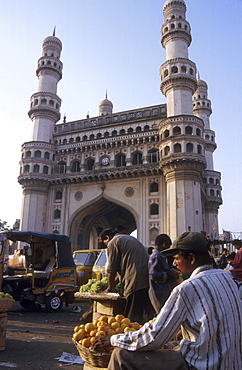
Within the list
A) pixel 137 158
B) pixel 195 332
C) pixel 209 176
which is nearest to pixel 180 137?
pixel 137 158

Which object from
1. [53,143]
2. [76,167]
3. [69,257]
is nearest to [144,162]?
[76,167]

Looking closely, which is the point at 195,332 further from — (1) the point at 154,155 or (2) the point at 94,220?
(2) the point at 94,220

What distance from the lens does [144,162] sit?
2561 cm

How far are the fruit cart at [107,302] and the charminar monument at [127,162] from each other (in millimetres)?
17196

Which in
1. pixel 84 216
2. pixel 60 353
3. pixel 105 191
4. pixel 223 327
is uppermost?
pixel 105 191

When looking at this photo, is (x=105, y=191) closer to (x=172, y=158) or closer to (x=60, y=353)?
(x=172, y=158)

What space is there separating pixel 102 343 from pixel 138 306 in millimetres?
2245

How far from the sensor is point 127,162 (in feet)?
85.6

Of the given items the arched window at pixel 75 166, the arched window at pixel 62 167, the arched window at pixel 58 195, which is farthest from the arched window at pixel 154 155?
the arched window at pixel 58 195

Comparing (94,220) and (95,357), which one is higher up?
(94,220)

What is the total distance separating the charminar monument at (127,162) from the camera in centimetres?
2327

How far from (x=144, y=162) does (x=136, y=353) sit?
78.1ft

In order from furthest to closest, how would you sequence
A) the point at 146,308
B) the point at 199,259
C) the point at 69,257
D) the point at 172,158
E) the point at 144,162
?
1. the point at 144,162
2. the point at 172,158
3. the point at 69,257
4. the point at 146,308
5. the point at 199,259

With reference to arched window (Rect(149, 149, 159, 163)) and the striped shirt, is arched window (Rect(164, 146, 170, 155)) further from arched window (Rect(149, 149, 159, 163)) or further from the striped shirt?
the striped shirt
